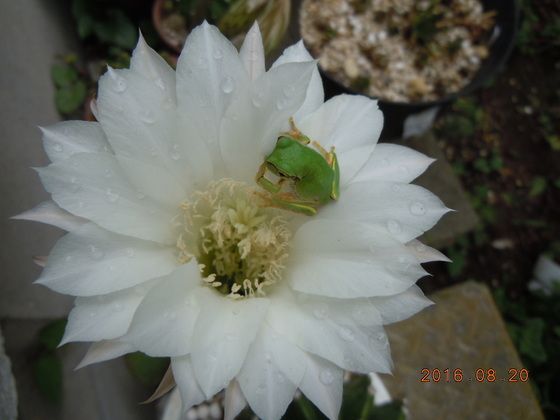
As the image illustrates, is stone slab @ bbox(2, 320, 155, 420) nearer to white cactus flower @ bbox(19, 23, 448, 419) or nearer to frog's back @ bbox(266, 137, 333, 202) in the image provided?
white cactus flower @ bbox(19, 23, 448, 419)

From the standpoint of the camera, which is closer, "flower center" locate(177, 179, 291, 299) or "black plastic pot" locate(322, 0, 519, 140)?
"flower center" locate(177, 179, 291, 299)

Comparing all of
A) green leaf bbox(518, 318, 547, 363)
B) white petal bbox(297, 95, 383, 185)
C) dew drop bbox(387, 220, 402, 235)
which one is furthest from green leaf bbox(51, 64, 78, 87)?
green leaf bbox(518, 318, 547, 363)

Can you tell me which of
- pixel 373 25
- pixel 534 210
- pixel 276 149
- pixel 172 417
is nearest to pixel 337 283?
pixel 276 149

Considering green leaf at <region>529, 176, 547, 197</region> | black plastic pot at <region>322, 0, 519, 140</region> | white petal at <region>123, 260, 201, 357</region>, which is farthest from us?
green leaf at <region>529, 176, 547, 197</region>

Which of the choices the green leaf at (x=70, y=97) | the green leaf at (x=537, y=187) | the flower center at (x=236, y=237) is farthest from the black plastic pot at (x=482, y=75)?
the flower center at (x=236, y=237)

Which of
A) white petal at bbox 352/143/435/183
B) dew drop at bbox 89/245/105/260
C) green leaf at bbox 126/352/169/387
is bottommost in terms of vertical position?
green leaf at bbox 126/352/169/387

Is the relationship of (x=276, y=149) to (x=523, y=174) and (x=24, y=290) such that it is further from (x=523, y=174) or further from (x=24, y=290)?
(x=523, y=174)

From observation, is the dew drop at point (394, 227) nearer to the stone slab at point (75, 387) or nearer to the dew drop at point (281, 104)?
the dew drop at point (281, 104)
